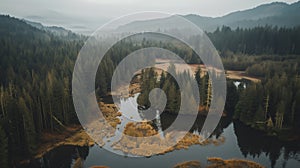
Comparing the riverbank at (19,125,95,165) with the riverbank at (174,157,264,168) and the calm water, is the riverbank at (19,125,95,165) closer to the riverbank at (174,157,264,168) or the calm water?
the calm water

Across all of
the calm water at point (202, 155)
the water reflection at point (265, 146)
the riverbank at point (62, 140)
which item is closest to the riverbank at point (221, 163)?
the calm water at point (202, 155)

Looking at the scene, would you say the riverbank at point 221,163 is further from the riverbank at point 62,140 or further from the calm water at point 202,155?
the riverbank at point 62,140

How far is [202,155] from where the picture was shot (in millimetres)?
24891

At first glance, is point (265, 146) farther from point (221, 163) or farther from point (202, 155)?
point (202, 155)

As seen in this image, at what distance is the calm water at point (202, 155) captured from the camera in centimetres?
2330

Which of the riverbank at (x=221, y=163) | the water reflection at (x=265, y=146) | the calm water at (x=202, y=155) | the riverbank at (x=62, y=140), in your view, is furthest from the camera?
the water reflection at (x=265, y=146)

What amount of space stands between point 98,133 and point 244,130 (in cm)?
1999

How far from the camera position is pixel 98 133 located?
2959 centimetres

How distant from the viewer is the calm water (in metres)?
23.3

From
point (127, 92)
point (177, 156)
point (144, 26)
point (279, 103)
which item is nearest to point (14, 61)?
point (127, 92)

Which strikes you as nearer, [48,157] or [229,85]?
[48,157]

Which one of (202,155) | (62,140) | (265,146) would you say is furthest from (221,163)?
(62,140)

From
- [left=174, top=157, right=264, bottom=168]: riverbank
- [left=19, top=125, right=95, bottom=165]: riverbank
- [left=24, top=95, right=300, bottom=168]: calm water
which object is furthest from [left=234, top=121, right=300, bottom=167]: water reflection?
[left=19, top=125, right=95, bottom=165]: riverbank

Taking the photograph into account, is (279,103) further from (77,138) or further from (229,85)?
(77,138)
